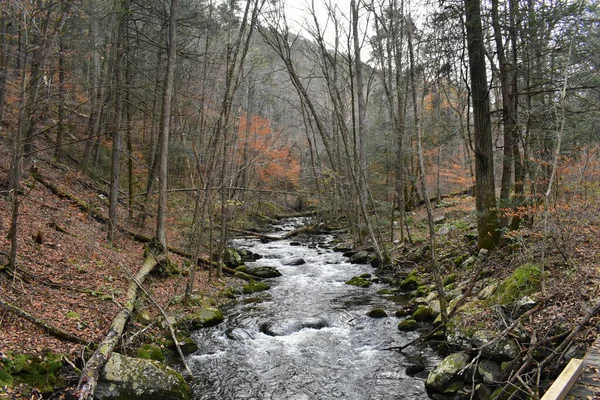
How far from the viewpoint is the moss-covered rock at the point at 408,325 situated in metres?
8.68

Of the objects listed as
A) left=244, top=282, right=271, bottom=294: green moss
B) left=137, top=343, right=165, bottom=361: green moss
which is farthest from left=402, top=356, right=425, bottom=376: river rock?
left=244, top=282, right=271, bottom=294: green moss

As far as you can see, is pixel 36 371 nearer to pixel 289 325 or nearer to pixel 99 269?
pixel 99 269

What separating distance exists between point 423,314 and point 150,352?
6.00 meters

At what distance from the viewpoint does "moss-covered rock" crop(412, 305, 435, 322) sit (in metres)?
9.04

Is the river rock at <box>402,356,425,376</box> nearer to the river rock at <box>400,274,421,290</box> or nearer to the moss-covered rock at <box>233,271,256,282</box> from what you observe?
the river rock at <box>400,274,421,290</box>

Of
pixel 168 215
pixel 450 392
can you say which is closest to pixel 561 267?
pixel 450 392

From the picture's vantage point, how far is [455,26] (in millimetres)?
10227

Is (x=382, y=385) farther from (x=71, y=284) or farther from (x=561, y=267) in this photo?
(x=71, y=284)

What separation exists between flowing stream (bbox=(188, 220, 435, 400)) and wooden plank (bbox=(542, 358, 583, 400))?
7.92 ft

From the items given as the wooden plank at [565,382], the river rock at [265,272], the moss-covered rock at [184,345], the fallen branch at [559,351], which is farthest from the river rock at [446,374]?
the river rock at [265,272]

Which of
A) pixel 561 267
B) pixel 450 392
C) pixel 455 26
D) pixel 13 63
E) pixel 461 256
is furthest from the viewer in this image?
pixel 13 63

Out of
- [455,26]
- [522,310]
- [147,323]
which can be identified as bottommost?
[147,323]

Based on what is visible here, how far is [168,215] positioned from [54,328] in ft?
39.3

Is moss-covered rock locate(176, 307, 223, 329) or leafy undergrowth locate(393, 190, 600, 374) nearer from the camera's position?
leafy undergrowth locate(393, 190, 600, 374)
